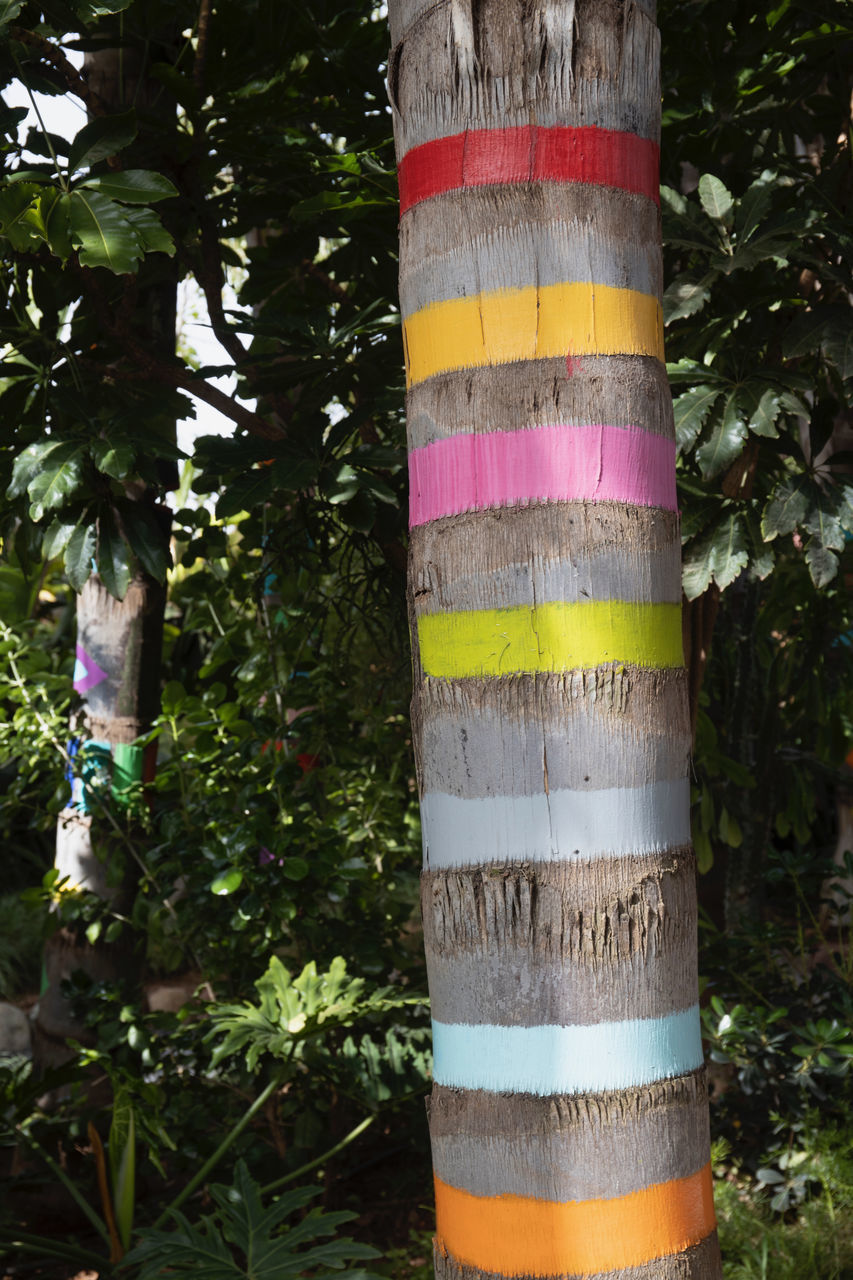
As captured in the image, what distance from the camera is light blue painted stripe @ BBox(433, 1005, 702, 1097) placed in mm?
938

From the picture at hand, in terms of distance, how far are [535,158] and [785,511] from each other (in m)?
1.19

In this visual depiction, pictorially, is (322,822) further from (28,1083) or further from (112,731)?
(28,1083)

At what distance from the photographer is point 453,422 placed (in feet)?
3.31

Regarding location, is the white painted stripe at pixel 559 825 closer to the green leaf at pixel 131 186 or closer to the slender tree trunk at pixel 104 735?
the green leaf at pixel 131 186

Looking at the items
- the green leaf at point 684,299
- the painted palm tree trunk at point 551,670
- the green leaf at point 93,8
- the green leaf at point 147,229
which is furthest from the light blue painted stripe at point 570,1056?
the green leaf at point 93,8

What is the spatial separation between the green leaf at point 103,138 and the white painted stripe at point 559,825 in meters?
1.23

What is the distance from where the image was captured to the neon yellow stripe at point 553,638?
37.6 inches

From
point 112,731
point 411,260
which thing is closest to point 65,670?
point 112,731

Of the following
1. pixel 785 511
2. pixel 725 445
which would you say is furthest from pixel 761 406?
pixel 785 511

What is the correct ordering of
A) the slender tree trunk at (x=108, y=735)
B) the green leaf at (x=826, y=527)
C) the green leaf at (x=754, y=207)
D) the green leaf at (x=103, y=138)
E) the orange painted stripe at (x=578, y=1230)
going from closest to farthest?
the orange painted stripe at (x=578, y=1230), the green leaf at (x=103, y=138), the green leaf at (x=754, y=207), the green leaf at (x=826, y=527), the slender tree trunk at (x=108, y=735)

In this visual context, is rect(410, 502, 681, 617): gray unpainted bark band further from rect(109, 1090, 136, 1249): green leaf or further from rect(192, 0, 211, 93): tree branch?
rect(109, 1090, 136, 1249): green leaf

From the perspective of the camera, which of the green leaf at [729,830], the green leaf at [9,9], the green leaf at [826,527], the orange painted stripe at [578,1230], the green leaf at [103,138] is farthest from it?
the green leaf at [729,830]

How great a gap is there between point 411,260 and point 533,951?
0.68 m

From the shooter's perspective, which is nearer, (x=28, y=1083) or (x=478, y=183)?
(x=478, y=183)
